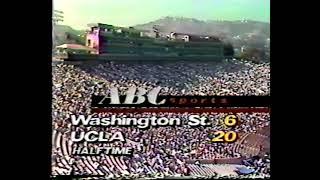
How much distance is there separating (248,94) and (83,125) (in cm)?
63

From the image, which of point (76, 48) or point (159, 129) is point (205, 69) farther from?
point (76, 48)

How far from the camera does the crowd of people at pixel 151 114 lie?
5.62 feet

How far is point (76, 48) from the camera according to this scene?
171 cm

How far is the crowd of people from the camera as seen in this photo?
1.71 meters

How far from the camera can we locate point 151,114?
173 cm
